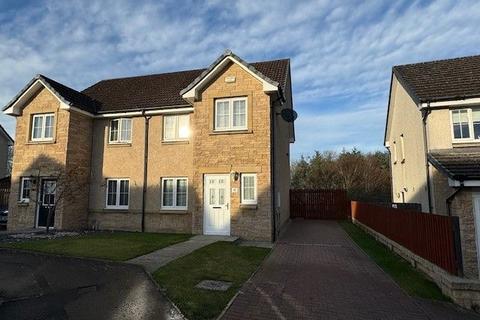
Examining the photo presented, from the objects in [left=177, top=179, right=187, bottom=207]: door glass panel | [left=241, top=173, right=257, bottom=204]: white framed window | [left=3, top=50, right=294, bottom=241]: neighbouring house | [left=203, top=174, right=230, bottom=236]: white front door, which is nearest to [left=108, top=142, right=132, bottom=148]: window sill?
[left=3, top=50, right=294, bottom=241]: neighbouring house

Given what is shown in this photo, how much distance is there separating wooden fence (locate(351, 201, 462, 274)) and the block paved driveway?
1215 mm

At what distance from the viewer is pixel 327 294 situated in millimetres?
7422

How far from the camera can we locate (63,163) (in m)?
16.4

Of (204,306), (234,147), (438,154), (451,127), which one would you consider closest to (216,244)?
(234,147)

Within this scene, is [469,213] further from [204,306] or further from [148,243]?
[148,243]

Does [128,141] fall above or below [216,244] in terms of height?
above

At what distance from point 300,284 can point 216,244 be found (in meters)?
4.78

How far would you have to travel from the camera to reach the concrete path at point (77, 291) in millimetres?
6035

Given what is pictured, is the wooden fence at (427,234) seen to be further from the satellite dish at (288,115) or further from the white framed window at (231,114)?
the satellite dish at (288,115)

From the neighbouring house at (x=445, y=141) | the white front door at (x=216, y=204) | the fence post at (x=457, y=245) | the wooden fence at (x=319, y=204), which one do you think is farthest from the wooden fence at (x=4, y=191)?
the fence post at (x=457, y=245)

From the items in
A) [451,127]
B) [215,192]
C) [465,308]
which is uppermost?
[451,127]

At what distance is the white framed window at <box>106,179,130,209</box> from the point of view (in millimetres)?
17031

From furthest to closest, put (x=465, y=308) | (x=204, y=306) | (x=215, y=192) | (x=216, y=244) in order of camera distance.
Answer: (x=215, y=192)
(x=216, y=244)
(x=465, y=308)
(x=204, y=306)

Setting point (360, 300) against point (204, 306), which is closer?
point (204, 306)
